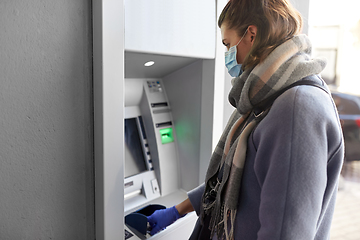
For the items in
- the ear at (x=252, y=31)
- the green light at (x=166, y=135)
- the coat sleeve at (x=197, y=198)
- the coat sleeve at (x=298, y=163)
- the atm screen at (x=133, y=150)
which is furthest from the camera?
the green light at (x=166, y=135)

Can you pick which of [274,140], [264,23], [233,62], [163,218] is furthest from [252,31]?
[163,218]

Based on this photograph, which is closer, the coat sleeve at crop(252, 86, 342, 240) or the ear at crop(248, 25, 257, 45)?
the coat sleeve at crop(252, 86, 342, 240)

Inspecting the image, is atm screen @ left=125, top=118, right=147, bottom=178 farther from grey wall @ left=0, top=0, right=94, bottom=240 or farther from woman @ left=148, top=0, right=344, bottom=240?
woman @ left=148, top=0, right=344, bottom=240

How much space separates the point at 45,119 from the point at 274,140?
0.88 metres

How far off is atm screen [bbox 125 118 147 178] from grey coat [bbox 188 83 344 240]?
3.60 feet

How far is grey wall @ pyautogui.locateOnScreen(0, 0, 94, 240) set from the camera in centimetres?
99

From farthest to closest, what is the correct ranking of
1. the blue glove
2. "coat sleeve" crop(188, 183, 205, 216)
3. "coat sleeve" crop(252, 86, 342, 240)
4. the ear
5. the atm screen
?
the atm screen < the blue glove < "coat sleeve" crop(188, 183, 205, 216) < the ear < "coat sleeve" crop(252, 86, 342, 240)

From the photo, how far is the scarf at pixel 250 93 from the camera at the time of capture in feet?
2.69

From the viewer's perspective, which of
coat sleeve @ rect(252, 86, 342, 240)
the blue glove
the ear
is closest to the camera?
coat sleeve @ rect(252, 86, 342, 240)

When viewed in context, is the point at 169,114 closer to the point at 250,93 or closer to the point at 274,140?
the point at 250,93

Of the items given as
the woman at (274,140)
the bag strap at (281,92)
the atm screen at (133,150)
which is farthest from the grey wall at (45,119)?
the bag strap at (281,92)

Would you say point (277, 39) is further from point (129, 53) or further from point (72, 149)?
point (72, 149)

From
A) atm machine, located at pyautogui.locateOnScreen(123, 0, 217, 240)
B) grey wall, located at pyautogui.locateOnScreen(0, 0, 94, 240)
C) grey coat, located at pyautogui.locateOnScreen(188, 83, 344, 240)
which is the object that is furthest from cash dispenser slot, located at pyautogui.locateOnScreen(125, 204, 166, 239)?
grey coat, located at pyautogui.locateOnScreen(188, 83, 344, 240)

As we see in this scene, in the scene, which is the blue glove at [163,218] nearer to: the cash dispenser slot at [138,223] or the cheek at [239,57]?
the cash dispenser slot at [138,223]
